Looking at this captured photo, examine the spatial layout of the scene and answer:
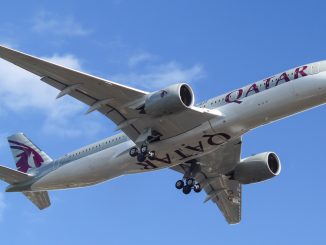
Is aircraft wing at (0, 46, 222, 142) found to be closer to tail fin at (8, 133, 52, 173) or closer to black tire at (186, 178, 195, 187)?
black tire at (186, 178, 195, 187)

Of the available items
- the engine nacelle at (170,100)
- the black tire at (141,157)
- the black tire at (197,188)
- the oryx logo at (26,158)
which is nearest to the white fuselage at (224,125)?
the black tire at (141,157)

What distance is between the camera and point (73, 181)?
43.9 meters

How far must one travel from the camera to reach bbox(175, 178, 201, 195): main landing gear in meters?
44.0

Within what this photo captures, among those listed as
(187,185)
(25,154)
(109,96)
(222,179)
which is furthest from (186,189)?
(25,154)

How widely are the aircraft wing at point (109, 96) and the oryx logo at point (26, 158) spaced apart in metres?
9.93

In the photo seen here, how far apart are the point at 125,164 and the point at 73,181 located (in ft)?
14.1

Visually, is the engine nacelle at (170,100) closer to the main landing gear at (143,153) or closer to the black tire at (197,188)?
the main landing gear at (143,153)

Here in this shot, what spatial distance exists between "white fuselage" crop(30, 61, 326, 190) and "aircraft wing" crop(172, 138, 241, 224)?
4155 millimetres

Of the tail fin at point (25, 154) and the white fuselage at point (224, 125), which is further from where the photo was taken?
the tail fin at point (25, 154)

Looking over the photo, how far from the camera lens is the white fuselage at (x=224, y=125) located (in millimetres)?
37156

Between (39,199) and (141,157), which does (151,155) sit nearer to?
(141,157)

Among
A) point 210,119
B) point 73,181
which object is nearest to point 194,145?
point 210,119

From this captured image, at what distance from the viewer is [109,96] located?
3891 cm

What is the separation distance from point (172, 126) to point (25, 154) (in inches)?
570
